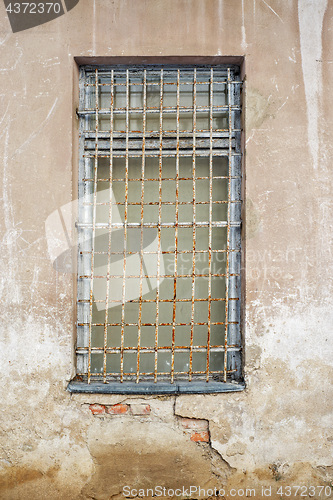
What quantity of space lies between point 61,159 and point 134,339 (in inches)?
58.4

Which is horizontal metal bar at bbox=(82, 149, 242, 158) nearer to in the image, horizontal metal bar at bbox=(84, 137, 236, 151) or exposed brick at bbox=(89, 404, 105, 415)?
horizontal metal bar at bbox=(84, 137, 236, 151)

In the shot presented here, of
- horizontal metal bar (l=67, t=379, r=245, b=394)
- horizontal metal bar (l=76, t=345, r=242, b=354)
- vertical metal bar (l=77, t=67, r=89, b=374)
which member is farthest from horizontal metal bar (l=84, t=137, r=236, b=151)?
horizontal metal bar (l=67, t=379, r=245, b=394)

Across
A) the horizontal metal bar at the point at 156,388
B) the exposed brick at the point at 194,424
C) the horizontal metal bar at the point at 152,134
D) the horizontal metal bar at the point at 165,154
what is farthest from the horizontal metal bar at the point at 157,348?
the horizontal metal bar at the point at 152,134

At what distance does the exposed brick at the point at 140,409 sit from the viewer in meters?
2.50

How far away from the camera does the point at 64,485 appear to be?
251cm

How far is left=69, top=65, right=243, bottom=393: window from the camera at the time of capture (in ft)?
8.49

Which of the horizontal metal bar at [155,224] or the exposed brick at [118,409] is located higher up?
the horizontal metal bar at [155,224]

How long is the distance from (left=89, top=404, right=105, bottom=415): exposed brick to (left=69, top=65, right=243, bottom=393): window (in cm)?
17

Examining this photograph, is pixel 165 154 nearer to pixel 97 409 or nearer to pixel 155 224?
pixel 155 224

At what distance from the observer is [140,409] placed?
2504 mm

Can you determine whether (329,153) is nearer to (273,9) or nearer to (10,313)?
(273,9)

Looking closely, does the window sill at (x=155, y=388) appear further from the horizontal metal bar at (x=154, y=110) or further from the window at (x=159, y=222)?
the horizontal metal bar at (x=154, y=110)

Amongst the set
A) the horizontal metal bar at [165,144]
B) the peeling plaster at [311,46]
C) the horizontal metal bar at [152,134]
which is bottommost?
the horizontal metal bar at [165,144]

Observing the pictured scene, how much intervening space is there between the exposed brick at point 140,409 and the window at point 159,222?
174mm
